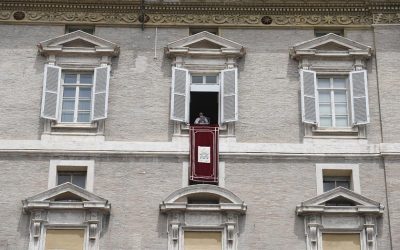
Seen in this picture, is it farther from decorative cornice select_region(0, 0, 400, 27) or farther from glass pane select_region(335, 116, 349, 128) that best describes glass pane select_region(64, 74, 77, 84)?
glass pane select_region(335, 116, 349, 128)

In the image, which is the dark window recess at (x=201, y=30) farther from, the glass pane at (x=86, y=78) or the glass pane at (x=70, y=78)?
the glass pane at (x=70, y=78)

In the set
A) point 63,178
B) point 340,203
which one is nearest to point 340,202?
point 340,203

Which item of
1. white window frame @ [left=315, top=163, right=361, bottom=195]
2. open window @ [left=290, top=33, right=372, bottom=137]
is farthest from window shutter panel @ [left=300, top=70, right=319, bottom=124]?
white window frame @ [left=315, top=163, right=361, bottom=195]

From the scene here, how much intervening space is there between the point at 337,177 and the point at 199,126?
5013 millimetres

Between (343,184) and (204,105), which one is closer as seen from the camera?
(343,184)

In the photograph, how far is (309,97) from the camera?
32.6 metres

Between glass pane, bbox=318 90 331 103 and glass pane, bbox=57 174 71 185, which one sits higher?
glass pane, bbox=318 90 331 103

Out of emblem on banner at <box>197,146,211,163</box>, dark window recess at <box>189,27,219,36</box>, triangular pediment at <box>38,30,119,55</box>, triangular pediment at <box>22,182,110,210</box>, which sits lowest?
triangular pediment at <box>22,182,110,210</box>

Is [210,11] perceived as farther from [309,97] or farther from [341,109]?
[341,109]

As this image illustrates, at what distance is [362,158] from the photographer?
31703mm

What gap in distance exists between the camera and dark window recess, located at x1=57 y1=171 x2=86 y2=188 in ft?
104

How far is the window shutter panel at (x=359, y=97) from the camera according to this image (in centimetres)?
3231

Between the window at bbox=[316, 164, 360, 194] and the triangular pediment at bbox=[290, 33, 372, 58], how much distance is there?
4310mm

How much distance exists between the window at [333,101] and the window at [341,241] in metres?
4.19
